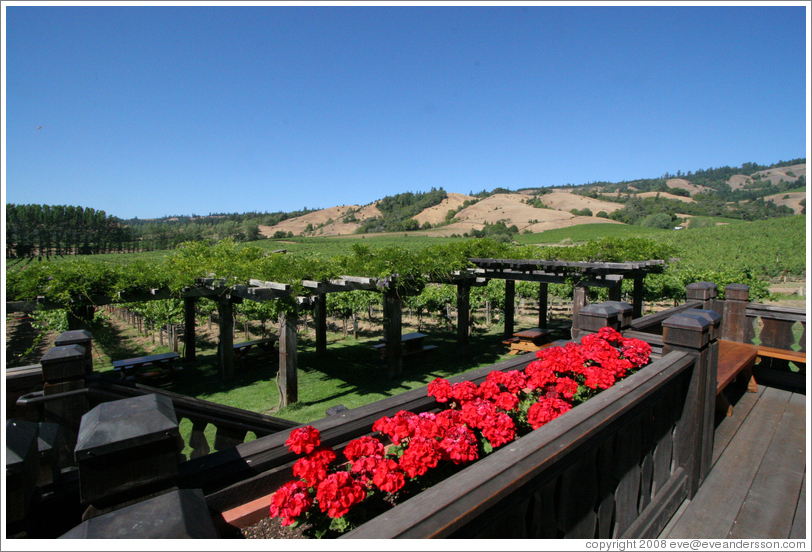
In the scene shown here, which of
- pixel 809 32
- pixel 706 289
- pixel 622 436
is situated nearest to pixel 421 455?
pixel 622 436

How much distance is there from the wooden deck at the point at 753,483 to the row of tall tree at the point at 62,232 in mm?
16081

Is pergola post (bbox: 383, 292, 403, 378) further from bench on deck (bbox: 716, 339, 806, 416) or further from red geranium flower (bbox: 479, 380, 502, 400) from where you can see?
red geranium flower (bbox: 479, 380, 502, 400)

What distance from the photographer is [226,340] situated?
8875 mm

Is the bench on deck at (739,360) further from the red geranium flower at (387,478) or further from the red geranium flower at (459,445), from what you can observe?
the red geranium flower at (387,478)

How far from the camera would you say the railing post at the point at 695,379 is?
2631mm

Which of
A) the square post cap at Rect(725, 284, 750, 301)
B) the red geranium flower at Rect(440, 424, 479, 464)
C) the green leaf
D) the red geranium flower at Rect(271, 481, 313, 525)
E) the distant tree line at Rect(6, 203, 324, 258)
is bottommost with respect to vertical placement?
the green leaf

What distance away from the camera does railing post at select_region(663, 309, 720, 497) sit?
263 cm

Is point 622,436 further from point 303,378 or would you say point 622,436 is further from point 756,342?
point 303,378

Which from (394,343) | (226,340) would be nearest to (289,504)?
(394,343)

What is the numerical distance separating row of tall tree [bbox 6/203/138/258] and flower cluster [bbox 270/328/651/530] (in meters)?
15.1

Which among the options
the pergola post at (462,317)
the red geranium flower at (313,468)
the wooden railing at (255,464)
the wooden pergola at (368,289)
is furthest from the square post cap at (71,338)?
the pergola post at (462,317)

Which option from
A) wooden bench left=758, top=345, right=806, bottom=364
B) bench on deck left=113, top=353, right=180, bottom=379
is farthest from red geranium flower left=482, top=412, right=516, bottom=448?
bench on deck left=113, top=353, right=180, bottom=379

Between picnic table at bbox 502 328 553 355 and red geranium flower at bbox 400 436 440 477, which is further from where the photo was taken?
picnic table at bbox 502 328 553 355

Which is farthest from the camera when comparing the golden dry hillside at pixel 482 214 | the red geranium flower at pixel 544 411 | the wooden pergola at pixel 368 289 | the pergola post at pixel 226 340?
the golden dry hillside at pixel 482 214
